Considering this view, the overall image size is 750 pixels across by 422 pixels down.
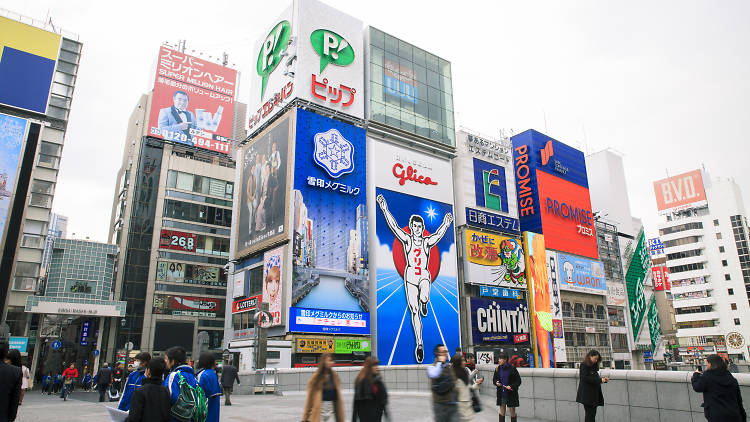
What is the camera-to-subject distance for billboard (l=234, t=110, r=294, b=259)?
45281 mm

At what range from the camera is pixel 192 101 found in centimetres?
6381

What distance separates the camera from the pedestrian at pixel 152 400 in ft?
19.9

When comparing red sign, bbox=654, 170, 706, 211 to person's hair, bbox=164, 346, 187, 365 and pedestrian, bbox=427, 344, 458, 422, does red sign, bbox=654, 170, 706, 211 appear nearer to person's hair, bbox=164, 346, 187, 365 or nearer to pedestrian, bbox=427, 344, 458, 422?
pedestrian, bbox=427, 344, 458, 422

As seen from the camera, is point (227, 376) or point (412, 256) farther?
point (412, 256)

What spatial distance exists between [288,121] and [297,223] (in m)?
9.65

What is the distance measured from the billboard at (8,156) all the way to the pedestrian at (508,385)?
4995cm

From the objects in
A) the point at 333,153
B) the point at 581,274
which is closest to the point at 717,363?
the point at 333,153

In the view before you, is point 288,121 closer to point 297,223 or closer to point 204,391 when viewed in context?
point 297,223

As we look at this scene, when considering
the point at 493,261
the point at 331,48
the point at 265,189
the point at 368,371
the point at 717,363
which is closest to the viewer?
the point at 368,371

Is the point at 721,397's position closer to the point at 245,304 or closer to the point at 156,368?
the point at 156,368

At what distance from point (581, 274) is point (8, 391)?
67.9 m

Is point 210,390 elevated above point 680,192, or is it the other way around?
point 680,192

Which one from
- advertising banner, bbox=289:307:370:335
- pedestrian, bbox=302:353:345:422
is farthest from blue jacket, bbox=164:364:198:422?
advertising banner, bbox=289:307:370:335

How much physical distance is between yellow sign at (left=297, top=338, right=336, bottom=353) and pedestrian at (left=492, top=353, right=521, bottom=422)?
94.6ft
